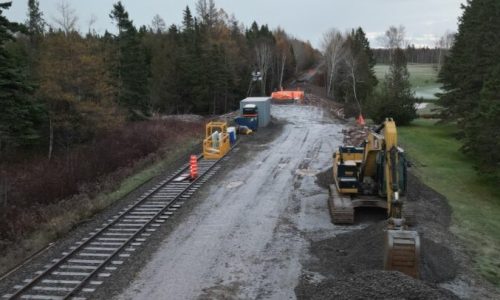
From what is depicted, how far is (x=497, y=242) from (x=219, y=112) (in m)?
59.6

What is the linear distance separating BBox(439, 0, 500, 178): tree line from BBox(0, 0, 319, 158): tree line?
78.3 feet

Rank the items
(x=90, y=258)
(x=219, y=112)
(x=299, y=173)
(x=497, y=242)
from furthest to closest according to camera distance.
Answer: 1. (x=219, y=112)
2. (x=299, y=173)
3. (x=497, y=242)
4. (x=90, y=258)

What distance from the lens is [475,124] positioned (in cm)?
2569

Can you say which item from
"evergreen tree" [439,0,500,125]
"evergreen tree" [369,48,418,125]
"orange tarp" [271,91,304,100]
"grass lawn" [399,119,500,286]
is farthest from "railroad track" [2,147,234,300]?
"orange tarp" [271,91,304,100]

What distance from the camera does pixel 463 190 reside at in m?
22.8

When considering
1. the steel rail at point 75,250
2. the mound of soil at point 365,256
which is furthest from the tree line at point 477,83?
the steel rail at point 75,250

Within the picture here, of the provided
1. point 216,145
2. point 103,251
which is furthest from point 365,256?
point 216,145

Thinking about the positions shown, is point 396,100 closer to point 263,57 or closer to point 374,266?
point 374,266

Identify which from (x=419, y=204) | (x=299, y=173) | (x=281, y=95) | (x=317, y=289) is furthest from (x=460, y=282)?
(x=281, y=95)

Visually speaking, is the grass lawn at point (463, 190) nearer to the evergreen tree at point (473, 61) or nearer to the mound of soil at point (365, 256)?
the mound of soil at point (365, 256)

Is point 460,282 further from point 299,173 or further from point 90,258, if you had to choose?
point 299,173

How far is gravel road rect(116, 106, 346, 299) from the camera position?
40.5 feet

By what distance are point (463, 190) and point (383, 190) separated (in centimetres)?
773

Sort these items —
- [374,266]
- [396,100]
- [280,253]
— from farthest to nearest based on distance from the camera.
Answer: [396,100]
[280,253]
[374,266]
